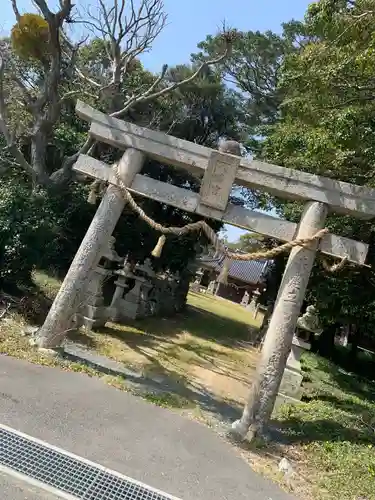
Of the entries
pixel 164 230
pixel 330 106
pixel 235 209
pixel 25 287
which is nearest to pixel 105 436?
pixel 164 230

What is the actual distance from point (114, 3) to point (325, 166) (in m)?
7.38

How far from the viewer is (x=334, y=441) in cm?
602

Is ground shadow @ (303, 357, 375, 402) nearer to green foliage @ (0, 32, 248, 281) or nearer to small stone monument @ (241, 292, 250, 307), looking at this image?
green foliage @ (0, 32, 248, 281)

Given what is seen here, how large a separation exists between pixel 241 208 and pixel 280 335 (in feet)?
6.75

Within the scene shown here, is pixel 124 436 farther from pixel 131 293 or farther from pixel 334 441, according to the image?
pixel 131 293

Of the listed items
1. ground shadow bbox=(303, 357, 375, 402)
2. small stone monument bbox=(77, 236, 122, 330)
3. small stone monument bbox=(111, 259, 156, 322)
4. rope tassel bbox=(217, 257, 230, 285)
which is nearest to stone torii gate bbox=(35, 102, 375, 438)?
rope tassel bbox=(217, 257, 230, 285)

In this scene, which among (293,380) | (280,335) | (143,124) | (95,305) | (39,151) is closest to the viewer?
(280,335)

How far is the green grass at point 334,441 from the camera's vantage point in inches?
186

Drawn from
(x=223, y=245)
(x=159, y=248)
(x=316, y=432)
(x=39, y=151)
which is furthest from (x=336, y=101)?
(x=39, y=151)

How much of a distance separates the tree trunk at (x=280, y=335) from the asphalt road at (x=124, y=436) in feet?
2.34

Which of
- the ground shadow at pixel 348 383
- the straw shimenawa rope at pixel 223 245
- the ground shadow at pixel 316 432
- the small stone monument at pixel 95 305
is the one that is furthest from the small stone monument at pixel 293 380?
the small stone monument at pixel 95 305

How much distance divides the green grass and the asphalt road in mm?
898

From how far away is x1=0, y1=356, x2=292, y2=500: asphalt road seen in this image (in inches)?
152

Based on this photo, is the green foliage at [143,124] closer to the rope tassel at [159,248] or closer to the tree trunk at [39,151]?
the tree trunk at [39,151]
